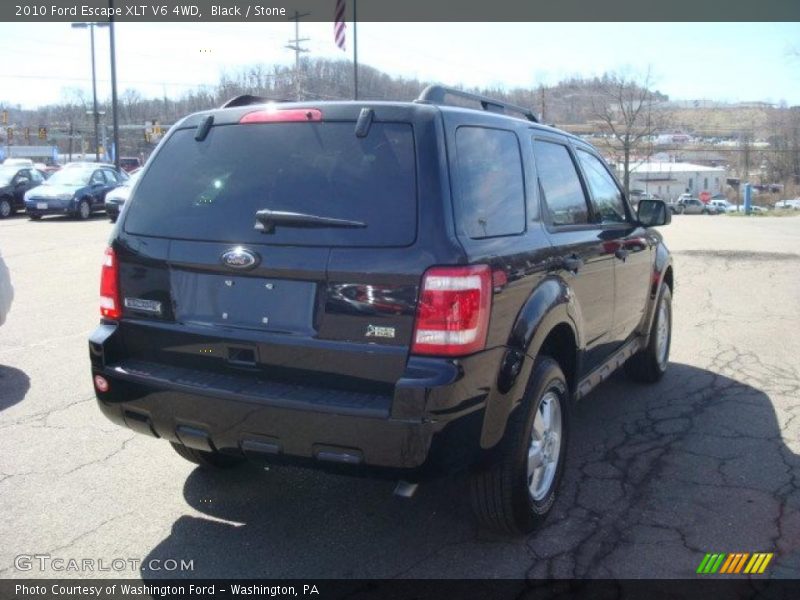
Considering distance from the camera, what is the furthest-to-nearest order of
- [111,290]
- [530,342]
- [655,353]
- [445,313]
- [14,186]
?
[14,186] < [655,353] < [111,290] < [530,342] < [445,313]

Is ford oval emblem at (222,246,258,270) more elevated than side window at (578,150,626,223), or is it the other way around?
side window at (578,150,626,223)

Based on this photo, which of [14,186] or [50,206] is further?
[14,186]

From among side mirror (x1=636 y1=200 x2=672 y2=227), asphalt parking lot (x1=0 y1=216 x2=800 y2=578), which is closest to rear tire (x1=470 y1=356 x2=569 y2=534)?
asphalt parking lot (x1=0 y1=216 x2=800 y2=578)

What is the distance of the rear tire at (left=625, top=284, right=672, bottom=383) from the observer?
19.5 feet

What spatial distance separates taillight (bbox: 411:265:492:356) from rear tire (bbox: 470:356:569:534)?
1.89 feet

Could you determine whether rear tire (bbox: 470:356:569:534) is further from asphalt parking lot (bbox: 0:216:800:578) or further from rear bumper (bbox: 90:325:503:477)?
rear bumper (bbox: 90:325:503:477)

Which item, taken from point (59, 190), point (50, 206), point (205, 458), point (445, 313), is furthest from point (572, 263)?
point (59, 190)

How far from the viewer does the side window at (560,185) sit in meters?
4.01

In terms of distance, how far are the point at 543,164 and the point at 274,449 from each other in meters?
2.12

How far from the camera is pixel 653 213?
5500mm

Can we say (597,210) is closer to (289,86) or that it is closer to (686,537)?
(686,537)

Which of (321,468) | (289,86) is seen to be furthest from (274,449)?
(289,86)

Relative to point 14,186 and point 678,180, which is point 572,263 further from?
point 678,180

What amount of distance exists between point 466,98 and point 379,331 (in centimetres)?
159
